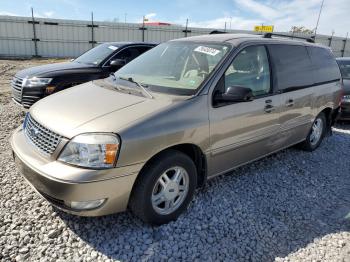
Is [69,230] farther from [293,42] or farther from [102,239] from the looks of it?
[293,42]

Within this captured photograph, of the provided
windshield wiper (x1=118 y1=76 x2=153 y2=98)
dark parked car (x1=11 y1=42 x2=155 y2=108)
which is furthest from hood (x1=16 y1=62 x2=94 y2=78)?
windshield wiper (x1=118 y1=76 x2=153 y2=98)

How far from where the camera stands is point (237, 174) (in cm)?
422

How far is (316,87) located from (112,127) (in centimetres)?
367

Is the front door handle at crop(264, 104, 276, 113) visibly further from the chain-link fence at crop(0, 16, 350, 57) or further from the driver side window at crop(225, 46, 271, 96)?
the chain-link fence at crop(0, 16, 350, 57)

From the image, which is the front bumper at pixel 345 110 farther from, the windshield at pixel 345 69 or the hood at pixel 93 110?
the hood at pixel 93 110

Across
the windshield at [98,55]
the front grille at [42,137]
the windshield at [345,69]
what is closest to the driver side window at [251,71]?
the front grille at [42,137]

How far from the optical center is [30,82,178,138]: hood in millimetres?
2580

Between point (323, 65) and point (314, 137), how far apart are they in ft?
4.03

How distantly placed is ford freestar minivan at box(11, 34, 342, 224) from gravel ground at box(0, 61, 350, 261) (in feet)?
0.90

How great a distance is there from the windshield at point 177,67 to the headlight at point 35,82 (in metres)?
2.52

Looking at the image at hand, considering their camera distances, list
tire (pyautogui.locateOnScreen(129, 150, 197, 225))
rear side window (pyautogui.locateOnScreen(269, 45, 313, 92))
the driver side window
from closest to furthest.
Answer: tire (pyautogui.locateOnScreen(129, 150, 197, 225)), the driver side window, rear side window (pyautogui.locateOnScreen(269, 45, 313, 92))

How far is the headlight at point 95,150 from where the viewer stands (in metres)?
2.46

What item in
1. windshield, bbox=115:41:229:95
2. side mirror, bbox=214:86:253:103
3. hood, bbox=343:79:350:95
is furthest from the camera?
hood, bbox=343:79:350:95

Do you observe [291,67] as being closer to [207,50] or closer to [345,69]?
[207,50]
